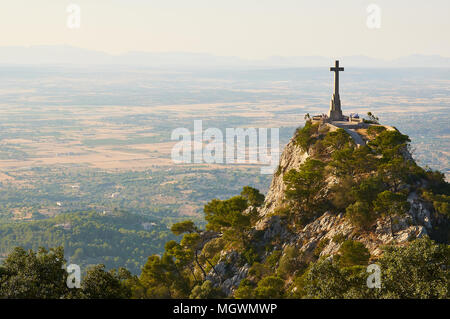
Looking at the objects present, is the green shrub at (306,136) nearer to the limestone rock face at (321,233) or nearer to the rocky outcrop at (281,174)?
the rocky outcrop at (281,174)

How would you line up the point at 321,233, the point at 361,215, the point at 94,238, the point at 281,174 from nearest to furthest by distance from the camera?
the point at 361,215, the point at 321,233, the point at 281,174, the point at 94,238

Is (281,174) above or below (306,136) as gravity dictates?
below

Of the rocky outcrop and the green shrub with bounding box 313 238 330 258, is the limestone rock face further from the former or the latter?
the rocky outcrop

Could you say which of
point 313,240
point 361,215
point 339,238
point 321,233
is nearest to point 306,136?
point 321,233

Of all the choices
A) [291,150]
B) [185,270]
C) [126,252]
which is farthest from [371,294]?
[126,252]

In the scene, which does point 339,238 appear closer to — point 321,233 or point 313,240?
point 321,233

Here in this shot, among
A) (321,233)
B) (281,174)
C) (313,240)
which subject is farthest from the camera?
(281,174)

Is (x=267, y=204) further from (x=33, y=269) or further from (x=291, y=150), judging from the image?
(x=33, y=269)

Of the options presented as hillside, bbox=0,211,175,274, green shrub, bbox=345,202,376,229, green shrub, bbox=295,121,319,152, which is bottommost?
hillside, bbox=0,211,175,274

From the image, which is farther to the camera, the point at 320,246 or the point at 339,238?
the point at 320,246

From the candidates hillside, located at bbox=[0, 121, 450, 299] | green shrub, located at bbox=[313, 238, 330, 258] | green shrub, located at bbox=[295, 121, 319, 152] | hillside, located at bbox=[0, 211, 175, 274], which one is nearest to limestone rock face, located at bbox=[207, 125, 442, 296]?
green shrub, located at bbox=[313, 238, 330, 258]

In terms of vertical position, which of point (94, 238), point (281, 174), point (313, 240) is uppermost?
point (281, 174)

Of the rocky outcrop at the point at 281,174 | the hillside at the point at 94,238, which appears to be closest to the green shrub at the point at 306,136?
the rocky outcrop at the point at 281,174
